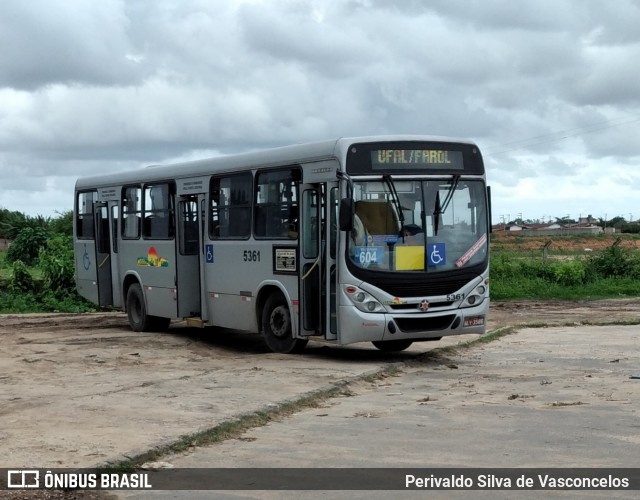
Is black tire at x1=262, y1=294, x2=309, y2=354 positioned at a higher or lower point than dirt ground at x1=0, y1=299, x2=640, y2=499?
higher

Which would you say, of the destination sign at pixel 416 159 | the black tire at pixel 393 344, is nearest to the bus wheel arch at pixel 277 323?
the black tire at pixel 393 344

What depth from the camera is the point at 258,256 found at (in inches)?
674

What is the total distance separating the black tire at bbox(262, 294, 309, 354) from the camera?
1653 centimetres

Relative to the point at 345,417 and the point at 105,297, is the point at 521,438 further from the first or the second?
the point at 105,297

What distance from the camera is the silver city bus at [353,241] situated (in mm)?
15102

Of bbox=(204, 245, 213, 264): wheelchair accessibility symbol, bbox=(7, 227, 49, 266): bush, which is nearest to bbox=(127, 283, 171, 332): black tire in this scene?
bbox=(204, 245, 213, 264): wheelchair accessibility symbol

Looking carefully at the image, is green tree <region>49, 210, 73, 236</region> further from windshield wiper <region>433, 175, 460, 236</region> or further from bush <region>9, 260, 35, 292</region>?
windshield wiper <region>433, 175, 460, 236</region>

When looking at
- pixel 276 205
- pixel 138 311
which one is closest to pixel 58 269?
pixel 138 311

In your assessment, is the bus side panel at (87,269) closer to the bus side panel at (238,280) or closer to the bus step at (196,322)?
the bus step at (196,322)

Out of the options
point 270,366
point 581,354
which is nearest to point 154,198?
point 270,366

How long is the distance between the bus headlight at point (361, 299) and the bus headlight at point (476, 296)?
1463 mm

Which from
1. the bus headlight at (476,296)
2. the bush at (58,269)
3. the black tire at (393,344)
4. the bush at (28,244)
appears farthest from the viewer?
the bush at (28,244)

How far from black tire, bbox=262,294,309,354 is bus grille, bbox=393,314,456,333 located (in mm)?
1768

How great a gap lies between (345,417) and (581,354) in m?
7.23
